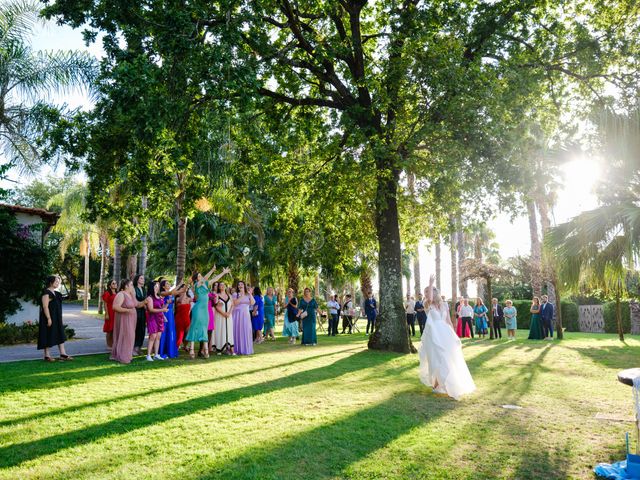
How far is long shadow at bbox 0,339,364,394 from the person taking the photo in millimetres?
8734

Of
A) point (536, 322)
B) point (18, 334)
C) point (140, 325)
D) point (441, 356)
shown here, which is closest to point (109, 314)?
point (140, 325)

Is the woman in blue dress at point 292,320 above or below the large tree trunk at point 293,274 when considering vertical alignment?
below

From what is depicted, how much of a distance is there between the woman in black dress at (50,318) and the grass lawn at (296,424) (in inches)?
29.5

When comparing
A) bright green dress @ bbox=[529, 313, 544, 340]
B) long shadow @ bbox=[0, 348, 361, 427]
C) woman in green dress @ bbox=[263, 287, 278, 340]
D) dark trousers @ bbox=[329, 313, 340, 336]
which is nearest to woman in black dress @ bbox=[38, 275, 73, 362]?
long shadow @ bbox=[0, 348, 361, 427]

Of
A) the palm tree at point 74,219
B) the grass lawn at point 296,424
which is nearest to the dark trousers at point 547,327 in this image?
the grass lawn at point 296,424

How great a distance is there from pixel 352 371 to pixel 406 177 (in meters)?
8.76

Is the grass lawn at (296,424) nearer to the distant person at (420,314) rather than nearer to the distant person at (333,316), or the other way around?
the distant person at (420,314)

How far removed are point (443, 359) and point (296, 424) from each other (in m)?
3.19

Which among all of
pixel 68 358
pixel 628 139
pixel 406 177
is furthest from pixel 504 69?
pixel 68 358

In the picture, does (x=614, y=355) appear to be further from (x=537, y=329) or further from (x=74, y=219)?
(x=74, y=219)

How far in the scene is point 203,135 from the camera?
11.6 metres

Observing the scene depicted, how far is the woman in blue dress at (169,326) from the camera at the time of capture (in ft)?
40.8

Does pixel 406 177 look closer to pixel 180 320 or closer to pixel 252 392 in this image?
pixel 180 320

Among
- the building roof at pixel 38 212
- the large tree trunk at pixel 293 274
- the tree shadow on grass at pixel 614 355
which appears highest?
the building roof at pixel 38 212
